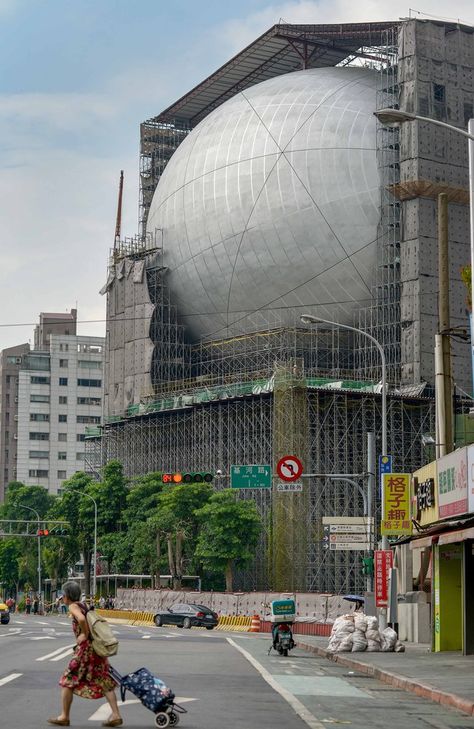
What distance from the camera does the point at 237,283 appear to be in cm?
9481

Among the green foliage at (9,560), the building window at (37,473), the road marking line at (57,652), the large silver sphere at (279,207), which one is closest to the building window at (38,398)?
the building window at (37,473)

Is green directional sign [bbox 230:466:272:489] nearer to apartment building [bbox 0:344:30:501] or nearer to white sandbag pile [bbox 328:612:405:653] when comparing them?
white sandbag pile [bbox 328:612:405:653]

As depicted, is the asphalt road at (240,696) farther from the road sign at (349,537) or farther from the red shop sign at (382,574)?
the road sign at (349,537)

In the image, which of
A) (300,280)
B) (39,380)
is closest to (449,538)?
(300,280)

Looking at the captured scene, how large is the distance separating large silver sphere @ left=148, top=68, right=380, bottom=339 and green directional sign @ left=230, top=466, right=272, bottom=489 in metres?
34.9

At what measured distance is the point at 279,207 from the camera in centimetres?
9131

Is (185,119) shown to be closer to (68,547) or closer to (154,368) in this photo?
(154,368)

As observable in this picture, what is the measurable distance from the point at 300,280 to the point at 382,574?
51230 millimetres

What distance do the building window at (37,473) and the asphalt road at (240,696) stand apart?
13858 cm

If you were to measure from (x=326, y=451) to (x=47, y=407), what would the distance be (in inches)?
3611

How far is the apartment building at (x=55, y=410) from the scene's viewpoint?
558ft

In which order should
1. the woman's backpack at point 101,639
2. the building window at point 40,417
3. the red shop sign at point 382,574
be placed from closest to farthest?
the woman's backpack at point 101,639
the red shop sign at point 382,574
the building window at point 40,417

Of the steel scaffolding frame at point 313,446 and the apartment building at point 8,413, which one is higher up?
the apartment building at point 8,413

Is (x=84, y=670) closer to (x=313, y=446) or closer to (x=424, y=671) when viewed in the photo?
(x=424, y=671)
